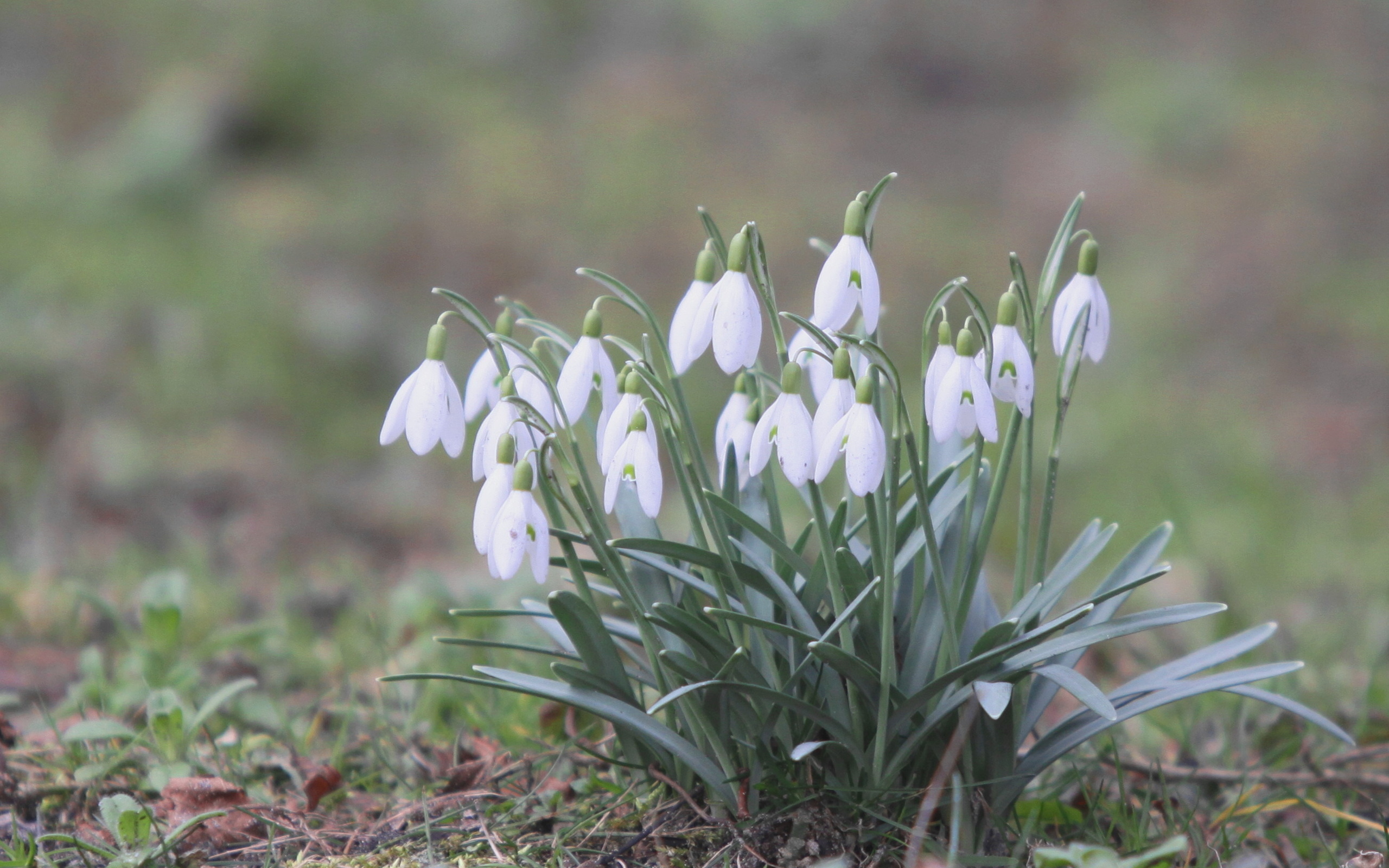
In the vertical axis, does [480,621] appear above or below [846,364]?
below

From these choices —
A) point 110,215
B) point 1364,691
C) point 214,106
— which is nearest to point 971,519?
point 1364,691

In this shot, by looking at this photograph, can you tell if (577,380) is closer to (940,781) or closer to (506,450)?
(506,450)

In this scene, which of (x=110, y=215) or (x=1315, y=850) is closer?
(x=1315, y=850)

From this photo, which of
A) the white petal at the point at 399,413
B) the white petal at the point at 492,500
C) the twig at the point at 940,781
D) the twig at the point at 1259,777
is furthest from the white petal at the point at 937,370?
the twig at the point at 1259,777

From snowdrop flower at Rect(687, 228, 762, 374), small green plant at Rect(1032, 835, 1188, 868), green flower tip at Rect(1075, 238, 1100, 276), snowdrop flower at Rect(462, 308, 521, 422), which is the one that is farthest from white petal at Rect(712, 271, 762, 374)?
small green plant at Rect(1032, 835, 1188, 868)

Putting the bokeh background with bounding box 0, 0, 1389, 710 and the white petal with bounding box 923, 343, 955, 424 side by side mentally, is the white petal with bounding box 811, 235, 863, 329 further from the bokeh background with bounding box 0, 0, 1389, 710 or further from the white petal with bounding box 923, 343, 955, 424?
the bokeh background with bounding box 0, 0, 1389, 710

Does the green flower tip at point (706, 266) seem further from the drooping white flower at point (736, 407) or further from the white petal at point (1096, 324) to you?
the white petal at point (1096, 324)

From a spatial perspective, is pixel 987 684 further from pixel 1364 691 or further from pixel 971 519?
pixel 1364 691
